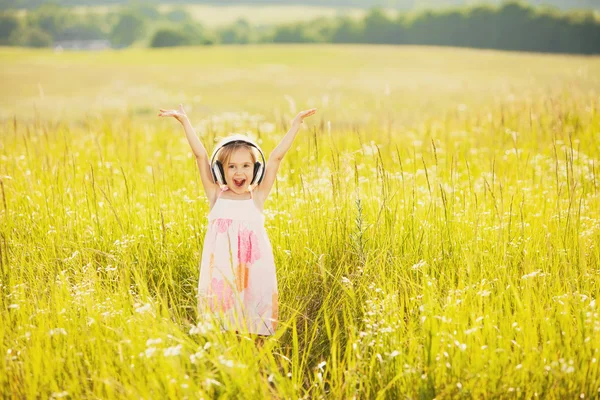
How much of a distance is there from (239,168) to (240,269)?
22.6 inches

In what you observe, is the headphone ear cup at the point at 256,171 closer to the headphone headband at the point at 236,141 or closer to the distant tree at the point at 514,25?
the headphone headband at the point at 236,141

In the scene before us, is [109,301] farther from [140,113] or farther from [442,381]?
[140,113]

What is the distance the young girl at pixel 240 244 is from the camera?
3545mm

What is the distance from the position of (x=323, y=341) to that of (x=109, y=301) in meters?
1.20

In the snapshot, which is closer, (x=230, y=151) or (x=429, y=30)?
(x=230, y=151)

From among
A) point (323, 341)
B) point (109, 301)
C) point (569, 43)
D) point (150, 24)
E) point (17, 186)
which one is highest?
point (150, 24)

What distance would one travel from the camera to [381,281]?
156 inches

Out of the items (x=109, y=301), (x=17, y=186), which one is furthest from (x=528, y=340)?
(x=17, y=186)

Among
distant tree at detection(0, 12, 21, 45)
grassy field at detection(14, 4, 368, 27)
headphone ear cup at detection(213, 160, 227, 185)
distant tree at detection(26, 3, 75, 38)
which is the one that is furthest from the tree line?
headphone ear cup at detection(213, 160, 227, 185)

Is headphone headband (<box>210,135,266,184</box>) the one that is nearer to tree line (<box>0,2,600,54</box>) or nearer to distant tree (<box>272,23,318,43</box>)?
tree line (<box>0,2,600,54</box>)

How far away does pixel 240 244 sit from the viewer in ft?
11.8

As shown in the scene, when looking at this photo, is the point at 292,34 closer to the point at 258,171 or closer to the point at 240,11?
the point at 240,11

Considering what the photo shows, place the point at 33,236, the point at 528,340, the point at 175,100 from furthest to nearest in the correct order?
the point at 175,100 → the point at 33,236 → the point at 528,340

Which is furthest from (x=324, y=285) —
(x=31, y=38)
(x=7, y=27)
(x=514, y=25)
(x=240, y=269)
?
(x=7, y=27)
